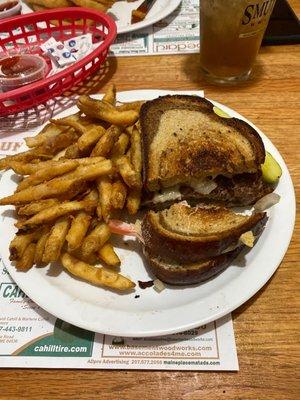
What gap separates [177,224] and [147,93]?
812 mm

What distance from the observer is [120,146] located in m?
1.30

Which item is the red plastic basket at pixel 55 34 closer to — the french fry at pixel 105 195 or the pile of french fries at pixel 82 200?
the pile of french fries at pixel 82 200

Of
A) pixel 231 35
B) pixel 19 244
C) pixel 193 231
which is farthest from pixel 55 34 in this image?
pixel 193 231

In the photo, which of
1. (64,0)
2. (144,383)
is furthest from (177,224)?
(64,0)

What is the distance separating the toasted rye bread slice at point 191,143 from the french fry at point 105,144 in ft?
0.45

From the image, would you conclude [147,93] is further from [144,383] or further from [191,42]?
[144,383]

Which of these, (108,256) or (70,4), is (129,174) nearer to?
(108,256)

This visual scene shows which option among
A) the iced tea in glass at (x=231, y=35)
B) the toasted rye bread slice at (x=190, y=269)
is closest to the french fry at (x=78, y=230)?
the toasted rye bread slice at (x=190, y=269)

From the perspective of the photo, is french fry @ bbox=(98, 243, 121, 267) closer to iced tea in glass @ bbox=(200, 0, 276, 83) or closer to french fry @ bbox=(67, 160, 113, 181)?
french fry @ bbox=(67, 160, 113, 181)

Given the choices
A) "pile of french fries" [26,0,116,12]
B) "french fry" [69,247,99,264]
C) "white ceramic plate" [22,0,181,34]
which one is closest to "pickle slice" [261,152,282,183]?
"french fry" [69,247,99,264]

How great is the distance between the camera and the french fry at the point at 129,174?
3.73 feet

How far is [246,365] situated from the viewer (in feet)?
3.24

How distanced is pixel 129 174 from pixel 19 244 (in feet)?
1.30

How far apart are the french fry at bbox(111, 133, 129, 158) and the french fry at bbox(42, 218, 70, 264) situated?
1.06 feet
